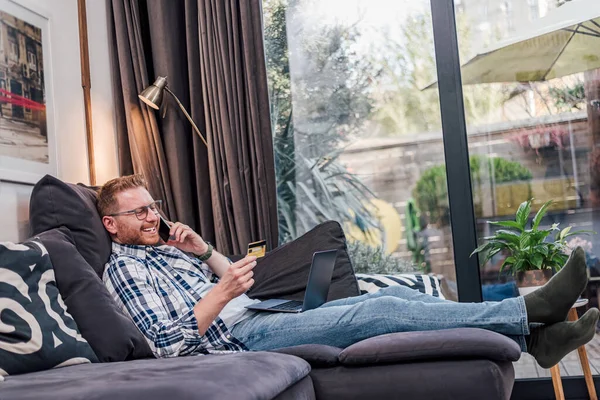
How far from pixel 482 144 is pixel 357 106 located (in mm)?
675

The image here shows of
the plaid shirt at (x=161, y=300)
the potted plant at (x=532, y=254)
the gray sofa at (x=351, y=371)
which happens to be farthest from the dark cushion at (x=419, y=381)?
the potted plant at (x=532, y=254)

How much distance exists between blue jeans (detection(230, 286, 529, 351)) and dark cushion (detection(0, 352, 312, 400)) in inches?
16.5

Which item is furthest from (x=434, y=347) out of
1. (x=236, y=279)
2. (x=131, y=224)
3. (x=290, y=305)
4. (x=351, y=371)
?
(x=131, y=224)

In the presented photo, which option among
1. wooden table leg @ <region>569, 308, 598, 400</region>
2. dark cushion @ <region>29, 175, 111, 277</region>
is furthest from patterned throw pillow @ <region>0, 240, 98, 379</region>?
wooden table leg @ <region>569, 308, 598, 400</region>

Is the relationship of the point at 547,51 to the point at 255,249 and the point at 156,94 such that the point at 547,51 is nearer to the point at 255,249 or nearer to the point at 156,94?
the point at 156,94

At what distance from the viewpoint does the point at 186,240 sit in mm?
2867

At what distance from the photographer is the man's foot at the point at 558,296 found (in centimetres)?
224

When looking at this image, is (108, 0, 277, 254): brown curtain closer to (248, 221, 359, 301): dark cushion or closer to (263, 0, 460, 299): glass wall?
(263, 0, 460, 299): glass wall

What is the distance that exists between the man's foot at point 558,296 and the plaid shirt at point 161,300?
3.03 feet

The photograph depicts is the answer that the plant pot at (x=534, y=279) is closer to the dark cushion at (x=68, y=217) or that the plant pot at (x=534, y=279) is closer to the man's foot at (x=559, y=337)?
the man's foot at (x=559, y=337)

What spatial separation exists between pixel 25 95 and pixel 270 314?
1293 mm

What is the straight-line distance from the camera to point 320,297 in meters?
2.69

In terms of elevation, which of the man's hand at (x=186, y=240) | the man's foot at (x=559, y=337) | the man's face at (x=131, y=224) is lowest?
the man's foot at (x=559, y=337)

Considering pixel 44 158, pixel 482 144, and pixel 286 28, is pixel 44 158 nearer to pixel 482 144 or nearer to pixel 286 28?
pixel 286 28
